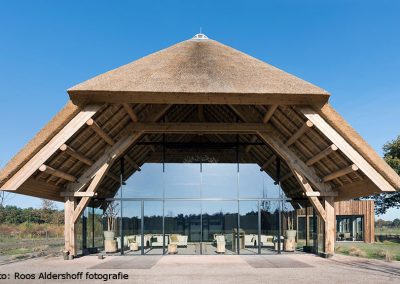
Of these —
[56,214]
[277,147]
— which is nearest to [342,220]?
[277,147]

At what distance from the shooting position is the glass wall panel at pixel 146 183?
15242mm

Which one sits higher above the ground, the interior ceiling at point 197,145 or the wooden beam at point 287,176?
the interior ceiling at point 197,145

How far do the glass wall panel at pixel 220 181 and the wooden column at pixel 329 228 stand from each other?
3.35 meters

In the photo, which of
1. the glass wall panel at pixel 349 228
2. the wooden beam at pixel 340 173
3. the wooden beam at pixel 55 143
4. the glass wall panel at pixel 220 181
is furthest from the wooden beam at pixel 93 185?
the glass wall panel at pixel 349 228

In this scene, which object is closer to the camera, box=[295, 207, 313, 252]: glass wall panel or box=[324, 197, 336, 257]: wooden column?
box=[324, 197, 336, 257]: wooden column

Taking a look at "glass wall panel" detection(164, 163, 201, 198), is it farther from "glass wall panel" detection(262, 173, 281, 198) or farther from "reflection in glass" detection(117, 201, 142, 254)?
"glass wall panel" detection(262, 173, 281, 198)

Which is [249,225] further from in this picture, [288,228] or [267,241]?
[288,228]

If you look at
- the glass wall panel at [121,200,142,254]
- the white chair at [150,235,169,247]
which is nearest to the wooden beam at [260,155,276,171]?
the white chair at [150,235,169,247]

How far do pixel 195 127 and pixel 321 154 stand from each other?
172 inches

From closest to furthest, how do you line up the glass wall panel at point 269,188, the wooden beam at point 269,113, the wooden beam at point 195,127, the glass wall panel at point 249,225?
the wooden beam at point 269,113, the wooden beam at point 195,127, the glass wall panel at point 249,225, the glass wall panel at point 269,188

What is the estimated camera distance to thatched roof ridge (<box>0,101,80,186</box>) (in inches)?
462

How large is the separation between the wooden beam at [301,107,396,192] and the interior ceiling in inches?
18.3

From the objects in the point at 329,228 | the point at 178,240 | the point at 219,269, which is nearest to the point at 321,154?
the point at 329,228

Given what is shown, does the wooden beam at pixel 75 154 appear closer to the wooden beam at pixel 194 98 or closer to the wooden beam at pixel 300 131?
the wooden beam at pixel 194 98
